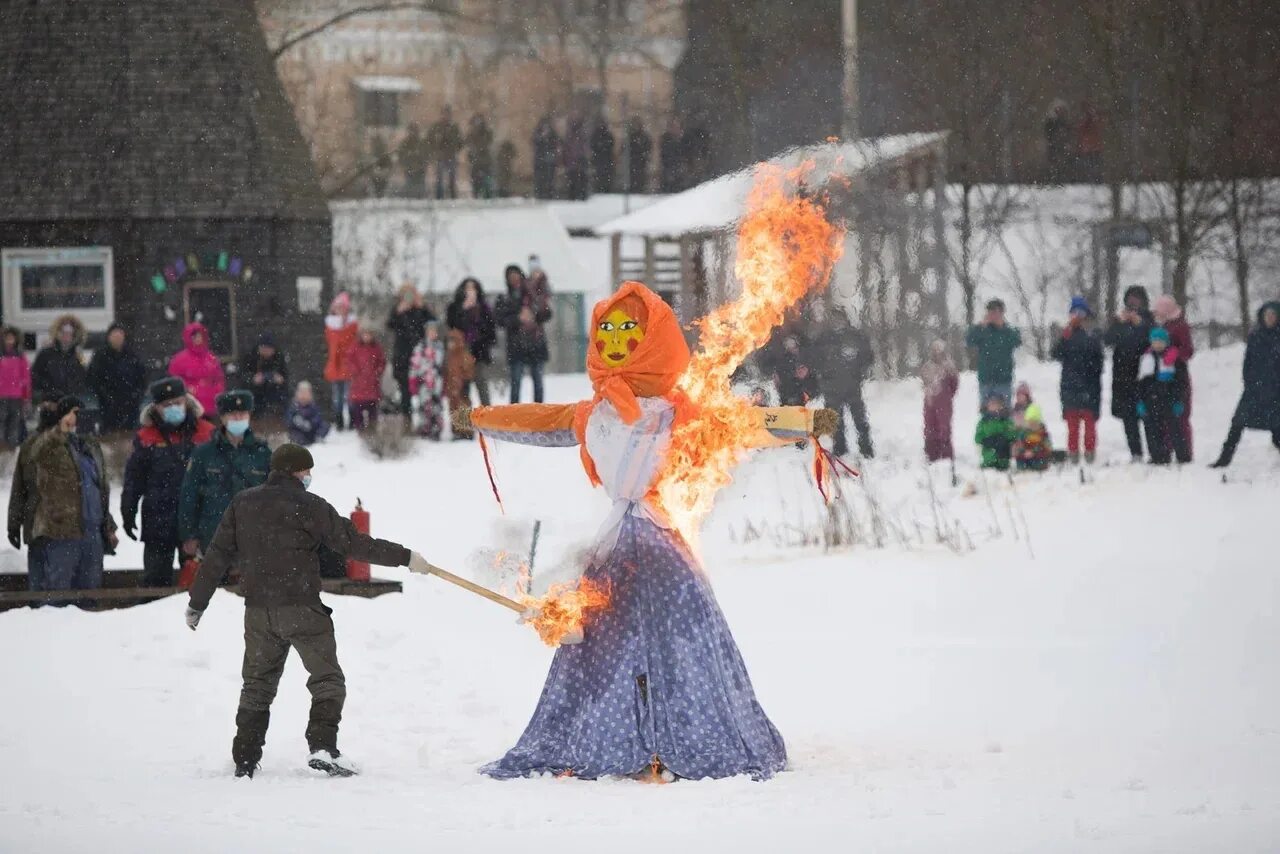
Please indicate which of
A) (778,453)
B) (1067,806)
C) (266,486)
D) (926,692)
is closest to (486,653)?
(926,692)

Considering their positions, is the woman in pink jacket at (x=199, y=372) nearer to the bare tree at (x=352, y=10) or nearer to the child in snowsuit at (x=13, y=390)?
the child in snowsuit at (x=13, y=390)

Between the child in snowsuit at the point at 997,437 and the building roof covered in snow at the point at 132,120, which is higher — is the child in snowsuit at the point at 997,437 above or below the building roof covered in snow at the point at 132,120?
below

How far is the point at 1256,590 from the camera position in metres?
13.8

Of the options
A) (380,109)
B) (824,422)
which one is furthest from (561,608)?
(380,109)

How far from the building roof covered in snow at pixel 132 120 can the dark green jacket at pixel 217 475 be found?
13784mm

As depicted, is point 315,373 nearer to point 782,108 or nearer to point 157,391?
point 782,108

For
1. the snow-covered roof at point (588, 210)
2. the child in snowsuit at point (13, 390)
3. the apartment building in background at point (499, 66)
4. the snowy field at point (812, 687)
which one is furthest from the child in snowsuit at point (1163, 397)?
the snow-covered roof at point (588, 210)

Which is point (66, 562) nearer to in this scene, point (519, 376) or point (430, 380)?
point (430, 380)

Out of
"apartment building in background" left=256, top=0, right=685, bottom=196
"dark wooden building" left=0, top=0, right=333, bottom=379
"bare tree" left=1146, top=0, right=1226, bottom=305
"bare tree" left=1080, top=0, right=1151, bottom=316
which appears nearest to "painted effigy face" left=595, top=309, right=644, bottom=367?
"bare tree" left=1146, top=0, right=1226, bottom=305

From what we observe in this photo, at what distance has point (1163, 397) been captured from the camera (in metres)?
17.4

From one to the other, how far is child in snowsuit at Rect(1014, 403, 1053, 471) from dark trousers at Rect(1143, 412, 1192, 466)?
0.89 m

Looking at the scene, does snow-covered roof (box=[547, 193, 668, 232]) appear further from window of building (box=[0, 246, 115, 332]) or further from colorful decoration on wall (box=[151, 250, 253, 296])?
window of building (box=[0, 246, 115, 332])

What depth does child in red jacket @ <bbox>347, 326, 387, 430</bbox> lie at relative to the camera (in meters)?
22.1

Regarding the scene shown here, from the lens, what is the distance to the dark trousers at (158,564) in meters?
13.4
